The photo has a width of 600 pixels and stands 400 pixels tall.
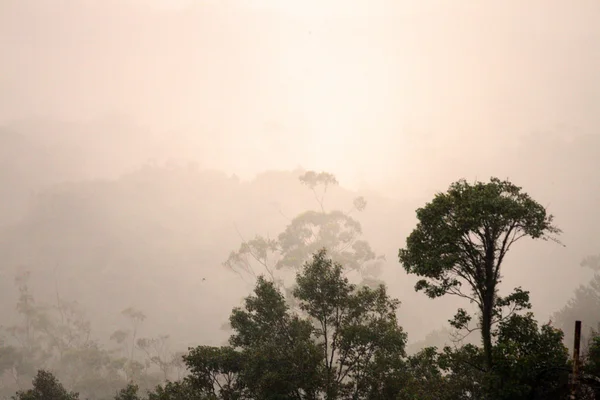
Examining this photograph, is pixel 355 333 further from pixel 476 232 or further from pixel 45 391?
pixel 45 391

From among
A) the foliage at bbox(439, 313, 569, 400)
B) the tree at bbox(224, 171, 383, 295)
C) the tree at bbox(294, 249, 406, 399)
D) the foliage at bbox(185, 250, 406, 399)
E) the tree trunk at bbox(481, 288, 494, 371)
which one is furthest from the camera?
the tree at bbox(224, 171, 383, 295)

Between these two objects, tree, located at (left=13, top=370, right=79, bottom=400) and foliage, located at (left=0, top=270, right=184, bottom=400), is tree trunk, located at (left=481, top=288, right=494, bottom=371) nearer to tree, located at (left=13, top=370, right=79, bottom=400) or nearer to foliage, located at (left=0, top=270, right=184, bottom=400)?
tree, located at (left=13, top=370, right=79, bottom=400)

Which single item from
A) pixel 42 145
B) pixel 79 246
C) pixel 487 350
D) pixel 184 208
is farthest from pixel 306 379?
pixel 42 145

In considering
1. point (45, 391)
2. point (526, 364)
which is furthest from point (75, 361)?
point (526, 364)

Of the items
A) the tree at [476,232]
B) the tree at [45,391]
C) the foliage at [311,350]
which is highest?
the tree at [476,232]

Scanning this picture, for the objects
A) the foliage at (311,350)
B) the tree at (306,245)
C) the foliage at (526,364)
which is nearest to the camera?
the foliage at (526,364)

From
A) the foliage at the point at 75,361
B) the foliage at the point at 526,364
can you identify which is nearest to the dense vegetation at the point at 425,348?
the foliage at the point at 526,364

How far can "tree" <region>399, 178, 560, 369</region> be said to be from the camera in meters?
13.1

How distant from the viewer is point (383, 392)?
17078 mm

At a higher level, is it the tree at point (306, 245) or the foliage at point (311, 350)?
the tree at point (306, 245)

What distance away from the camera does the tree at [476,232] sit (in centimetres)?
1307

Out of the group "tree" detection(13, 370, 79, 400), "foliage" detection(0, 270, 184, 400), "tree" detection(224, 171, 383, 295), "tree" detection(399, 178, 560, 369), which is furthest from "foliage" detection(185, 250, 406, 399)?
"foliage" detection(0, 270, 184, 400)

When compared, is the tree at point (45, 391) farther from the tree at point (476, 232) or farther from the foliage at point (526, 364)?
the foliage at point (526, 364)

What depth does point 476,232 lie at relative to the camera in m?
13.7
